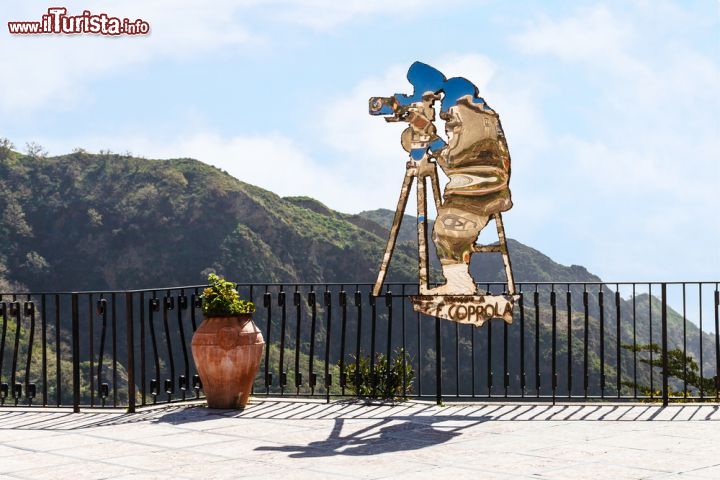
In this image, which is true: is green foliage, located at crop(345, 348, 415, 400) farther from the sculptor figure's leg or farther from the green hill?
the green hill

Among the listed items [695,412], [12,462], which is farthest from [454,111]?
[12,462]

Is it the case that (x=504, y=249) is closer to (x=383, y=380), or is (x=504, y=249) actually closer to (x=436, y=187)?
(x=436, y=187)

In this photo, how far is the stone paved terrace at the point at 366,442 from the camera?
6.49 m

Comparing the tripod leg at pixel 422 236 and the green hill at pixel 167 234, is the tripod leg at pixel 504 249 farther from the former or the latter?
the green hill at pixel 167 234

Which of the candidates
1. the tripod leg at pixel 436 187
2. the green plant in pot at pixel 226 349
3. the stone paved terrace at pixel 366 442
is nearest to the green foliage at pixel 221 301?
the green plant in pot at pixel 226 349

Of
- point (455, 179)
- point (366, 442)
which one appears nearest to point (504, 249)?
point (455, 179)

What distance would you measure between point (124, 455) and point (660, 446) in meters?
3.80

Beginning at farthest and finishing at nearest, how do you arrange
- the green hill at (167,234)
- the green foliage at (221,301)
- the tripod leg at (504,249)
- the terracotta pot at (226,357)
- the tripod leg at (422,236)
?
the green hill at (167,234), the tripod leg at (422,236), the tripod leg at (504,249), the green foliage at (221,301), the terracotta pot at (226,357)

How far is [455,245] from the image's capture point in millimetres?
10125

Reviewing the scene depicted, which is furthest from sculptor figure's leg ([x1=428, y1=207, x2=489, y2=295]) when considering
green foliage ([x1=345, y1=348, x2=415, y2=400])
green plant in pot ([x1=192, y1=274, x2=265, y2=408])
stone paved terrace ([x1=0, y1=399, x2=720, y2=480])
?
green plant in pot ([x1=192, y1=274, x2=265, y2=408])

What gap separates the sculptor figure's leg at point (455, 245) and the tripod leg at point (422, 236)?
0.12m

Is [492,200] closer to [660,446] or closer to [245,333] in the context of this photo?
[245,333]

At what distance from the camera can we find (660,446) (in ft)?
24.2

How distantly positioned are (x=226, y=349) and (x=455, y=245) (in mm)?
2469
